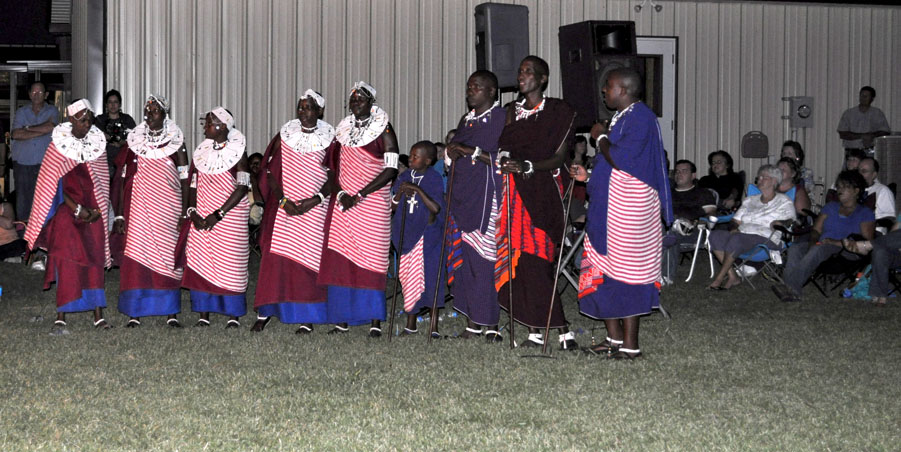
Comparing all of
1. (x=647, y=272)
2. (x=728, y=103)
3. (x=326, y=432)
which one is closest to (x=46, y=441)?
(x=326, y=432)

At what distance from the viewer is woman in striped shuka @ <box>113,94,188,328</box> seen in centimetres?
754

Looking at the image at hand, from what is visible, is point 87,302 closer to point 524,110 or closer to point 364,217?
point 364,217

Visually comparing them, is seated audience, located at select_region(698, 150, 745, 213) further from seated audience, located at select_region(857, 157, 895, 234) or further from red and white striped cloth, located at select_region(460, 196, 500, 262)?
red and white striped cloth, located at select_region(460, 196, 500, 262)

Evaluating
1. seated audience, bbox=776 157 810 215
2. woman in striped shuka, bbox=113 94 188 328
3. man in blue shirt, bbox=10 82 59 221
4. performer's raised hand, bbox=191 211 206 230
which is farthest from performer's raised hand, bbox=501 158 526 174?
man in blue shirt, bbox=10 82 59 221

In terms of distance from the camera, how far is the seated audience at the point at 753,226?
10133mm

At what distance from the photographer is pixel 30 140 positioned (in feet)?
39.9

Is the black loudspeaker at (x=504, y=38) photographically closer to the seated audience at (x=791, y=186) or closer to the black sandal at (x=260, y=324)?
the black sandal at (x=260, y=324)

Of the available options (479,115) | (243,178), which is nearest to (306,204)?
(243,178)

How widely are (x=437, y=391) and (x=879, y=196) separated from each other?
22.2 ft

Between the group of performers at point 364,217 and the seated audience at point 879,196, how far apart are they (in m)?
4.57

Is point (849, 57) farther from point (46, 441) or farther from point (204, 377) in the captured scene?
point (46, 441)

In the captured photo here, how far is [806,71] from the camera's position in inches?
639

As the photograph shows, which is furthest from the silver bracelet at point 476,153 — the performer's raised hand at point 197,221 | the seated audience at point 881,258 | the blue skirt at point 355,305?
the seated audience at point 881,258

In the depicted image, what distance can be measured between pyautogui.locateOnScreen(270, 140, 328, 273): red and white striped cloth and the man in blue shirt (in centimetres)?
587
